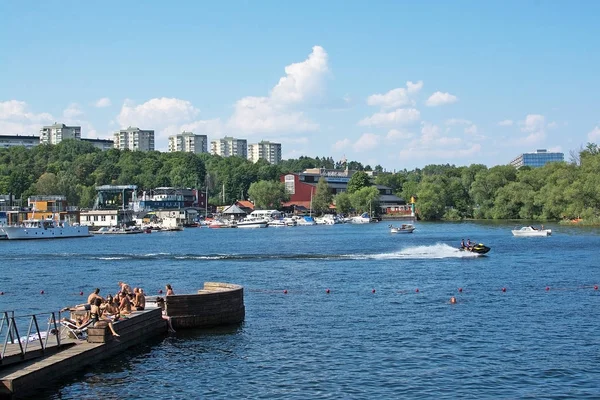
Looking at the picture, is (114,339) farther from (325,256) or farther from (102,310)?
(325,256)

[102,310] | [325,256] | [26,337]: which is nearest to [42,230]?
[325,256]

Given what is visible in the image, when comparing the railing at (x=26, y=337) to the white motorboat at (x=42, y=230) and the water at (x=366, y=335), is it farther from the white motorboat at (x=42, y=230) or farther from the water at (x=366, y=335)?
the white motorboat at (x=42, y=230)

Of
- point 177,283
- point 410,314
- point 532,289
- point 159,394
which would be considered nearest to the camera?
point 159,394

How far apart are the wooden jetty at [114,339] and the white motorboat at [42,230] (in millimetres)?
118837

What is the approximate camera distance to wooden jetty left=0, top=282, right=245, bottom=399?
27.7m

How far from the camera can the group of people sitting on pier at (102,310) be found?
3397 centimetres

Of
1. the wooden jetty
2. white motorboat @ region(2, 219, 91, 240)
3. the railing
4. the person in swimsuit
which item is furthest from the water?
white motorboat @ region(2, 219, 91, 240)

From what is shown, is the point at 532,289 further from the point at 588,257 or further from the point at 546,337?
the point at 588,257

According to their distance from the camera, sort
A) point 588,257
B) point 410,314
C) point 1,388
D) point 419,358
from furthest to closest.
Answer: point 588,257 → point 410,314 → point 419,358 → point 1,388

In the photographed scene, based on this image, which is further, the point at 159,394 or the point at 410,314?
the point at 410,314

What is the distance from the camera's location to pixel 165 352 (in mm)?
34750

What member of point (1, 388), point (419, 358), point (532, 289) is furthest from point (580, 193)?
point (1, 388)

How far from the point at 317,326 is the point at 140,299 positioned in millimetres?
9486

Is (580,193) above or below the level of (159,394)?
above
